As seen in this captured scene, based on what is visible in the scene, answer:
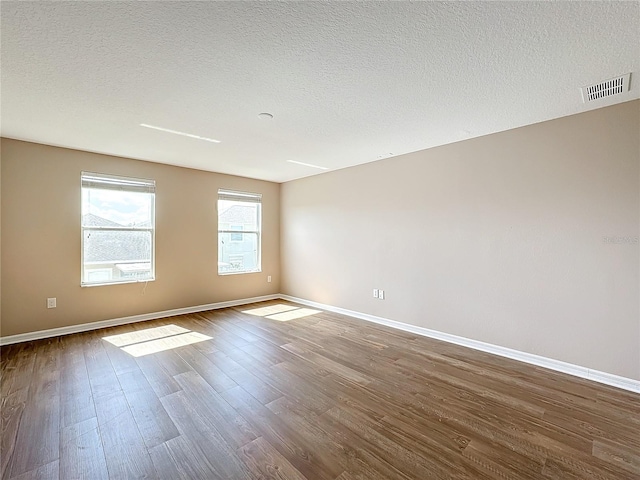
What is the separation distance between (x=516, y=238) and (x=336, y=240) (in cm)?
265

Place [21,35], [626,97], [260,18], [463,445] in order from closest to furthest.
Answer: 1. [260,18]
2. [21,35]
3. [463,445]
4. [626,97]

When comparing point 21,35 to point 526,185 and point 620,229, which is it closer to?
point 526,185

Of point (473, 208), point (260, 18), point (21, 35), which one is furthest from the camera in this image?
point (473, 208)

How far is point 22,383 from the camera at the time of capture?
2.50 m

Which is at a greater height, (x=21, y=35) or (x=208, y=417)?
(x=21, y=35)

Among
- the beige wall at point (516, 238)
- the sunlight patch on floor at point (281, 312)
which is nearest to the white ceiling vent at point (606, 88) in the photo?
the beige wall at point (516, 238)

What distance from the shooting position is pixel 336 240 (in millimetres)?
5023

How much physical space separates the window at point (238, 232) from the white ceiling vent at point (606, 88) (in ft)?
16.0

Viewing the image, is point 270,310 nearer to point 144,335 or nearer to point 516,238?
point 144,335

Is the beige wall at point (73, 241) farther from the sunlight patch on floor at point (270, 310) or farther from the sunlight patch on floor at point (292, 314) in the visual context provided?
the sunlight patch on floor at point (292, 314)

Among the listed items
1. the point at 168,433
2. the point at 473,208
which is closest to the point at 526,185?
the point at 473,208

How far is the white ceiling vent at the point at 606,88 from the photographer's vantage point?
7.08 feet

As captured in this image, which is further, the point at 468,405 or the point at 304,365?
the point at 304,365

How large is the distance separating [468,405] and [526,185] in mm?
2274
